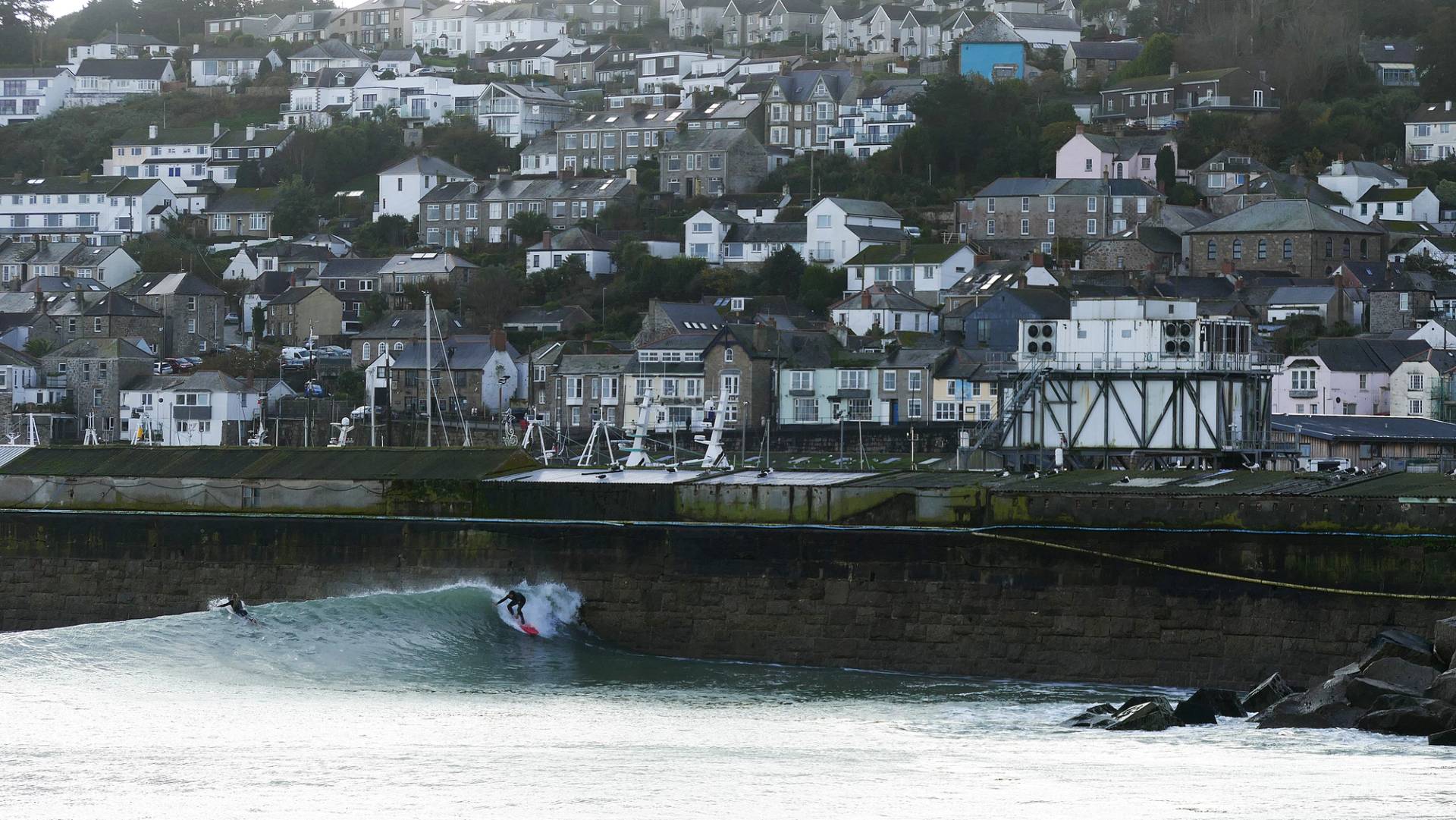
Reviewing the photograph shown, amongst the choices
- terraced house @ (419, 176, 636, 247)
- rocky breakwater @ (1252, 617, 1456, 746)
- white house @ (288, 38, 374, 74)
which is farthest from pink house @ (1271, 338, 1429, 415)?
white house @ (288, 38, 374, 74)

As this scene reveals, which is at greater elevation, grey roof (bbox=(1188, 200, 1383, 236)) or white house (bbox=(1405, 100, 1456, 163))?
white house (bbox=(1405, 100, 1456, 163))

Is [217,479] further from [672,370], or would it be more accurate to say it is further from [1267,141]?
[1267,141]

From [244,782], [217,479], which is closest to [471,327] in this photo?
[217,479]

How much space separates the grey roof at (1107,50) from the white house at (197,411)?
184 ft

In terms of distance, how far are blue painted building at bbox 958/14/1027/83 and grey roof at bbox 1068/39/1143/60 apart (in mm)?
3055

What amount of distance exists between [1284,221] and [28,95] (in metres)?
95.8

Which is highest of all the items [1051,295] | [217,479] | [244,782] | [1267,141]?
[1267,141]

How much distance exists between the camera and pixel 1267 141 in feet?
346

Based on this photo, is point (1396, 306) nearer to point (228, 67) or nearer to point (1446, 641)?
point (1446, 641)

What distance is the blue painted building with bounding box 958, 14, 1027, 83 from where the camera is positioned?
122438 millimetres

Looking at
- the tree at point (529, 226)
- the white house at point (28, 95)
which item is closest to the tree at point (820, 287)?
the tree at point (529, 226)

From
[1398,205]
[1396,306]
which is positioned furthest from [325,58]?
[1396,306]

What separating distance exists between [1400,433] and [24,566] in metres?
38.3

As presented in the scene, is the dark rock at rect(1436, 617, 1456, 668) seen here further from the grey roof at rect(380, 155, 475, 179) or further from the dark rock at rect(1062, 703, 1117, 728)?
the grey roof at rect(380, 155, 475, 179)
